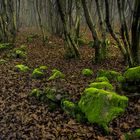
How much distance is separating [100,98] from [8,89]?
4424 mm

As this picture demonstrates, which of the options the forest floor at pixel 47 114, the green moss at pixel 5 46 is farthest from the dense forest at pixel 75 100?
the green moss at pixel 5 46

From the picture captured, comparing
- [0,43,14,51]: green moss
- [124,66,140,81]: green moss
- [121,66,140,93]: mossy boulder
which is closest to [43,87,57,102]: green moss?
[121,66,140,93]: mossy boulder

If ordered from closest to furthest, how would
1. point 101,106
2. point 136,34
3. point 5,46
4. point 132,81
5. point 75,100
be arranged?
1. point 101,106
2. point 75,100
3. point 132,81
4. point 136,34
5. point 5,46

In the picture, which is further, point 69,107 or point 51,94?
point 51,94

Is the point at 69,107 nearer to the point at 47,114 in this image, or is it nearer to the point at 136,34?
the point at 47,114

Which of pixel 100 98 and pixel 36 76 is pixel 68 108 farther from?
pixel 36 76

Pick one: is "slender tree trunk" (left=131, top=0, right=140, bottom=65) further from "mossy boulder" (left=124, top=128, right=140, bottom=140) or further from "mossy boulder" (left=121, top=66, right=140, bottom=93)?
"mossy boulder" (left=124, top=128, right=140, bottom=140)

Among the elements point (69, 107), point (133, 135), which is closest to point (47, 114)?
point (69, 107)

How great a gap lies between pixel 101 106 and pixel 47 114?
1.59 meters

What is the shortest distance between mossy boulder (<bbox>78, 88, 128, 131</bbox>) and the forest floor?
0.17 metres

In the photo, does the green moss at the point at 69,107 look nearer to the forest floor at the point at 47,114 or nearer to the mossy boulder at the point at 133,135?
the forest floor at the point at 47,114

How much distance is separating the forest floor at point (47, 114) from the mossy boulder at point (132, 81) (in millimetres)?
336

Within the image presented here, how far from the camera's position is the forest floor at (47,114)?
7215mm

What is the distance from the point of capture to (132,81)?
9023mm
